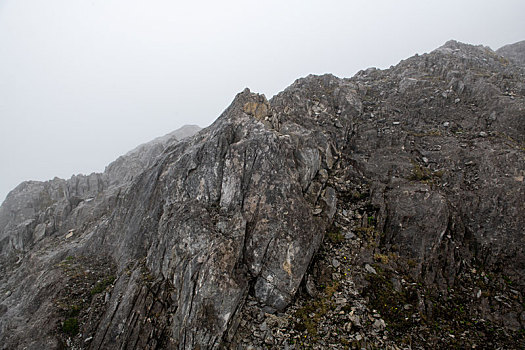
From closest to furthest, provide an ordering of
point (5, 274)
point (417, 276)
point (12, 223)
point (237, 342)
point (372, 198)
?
point (237, 342) < point (417, 276) < point (372, 198) < point (5, 274) < point (12, 223)

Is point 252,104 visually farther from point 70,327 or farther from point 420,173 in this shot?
point 70,327

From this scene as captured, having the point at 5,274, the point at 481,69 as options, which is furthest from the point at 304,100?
the point at 5,274

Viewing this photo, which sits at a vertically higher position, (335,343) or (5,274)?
(5,274)

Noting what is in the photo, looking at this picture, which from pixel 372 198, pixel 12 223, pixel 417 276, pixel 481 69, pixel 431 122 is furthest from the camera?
pixel 12 223

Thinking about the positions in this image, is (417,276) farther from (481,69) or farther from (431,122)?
(481,69)

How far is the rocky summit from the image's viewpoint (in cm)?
1164

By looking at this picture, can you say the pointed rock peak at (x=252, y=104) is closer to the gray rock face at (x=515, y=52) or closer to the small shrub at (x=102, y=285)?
the small shrub at (x=102, y=285)

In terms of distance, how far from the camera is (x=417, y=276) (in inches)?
503

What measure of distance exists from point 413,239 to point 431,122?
12.5 meters

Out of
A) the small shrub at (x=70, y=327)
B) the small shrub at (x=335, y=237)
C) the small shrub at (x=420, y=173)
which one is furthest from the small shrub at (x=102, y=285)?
the small shrub at (x=420, y=173)

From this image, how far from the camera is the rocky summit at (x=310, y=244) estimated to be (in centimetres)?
1164

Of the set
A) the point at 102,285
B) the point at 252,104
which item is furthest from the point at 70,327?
the point at 252,104

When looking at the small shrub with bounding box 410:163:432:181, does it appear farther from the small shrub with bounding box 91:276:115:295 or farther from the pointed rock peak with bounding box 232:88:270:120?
the small shrub with bounding box 91:276:115:295

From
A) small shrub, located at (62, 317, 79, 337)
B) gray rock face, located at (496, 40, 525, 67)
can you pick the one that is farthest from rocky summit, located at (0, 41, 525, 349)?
gray rock face, located at (496, 40, 525, 67)
